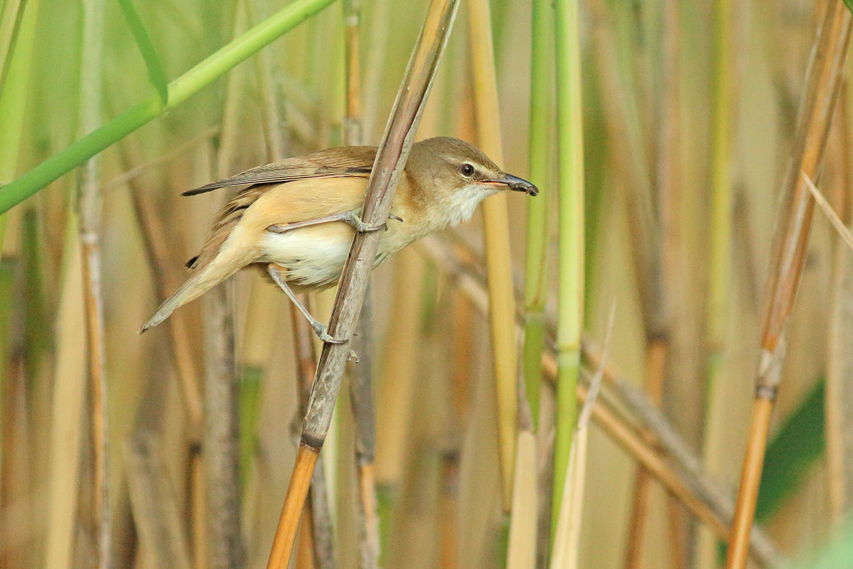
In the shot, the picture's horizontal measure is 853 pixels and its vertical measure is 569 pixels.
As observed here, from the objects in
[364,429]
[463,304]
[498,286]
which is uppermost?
[463,304]

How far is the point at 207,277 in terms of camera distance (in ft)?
4.26

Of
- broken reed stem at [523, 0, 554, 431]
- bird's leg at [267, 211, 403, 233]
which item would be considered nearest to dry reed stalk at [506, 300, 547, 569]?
broken reed stem at [523, 0, 554, 431]

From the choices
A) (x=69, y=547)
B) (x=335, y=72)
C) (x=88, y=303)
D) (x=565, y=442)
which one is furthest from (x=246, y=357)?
(x=565, y=442)

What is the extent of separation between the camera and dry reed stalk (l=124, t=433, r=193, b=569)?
69.2 inches

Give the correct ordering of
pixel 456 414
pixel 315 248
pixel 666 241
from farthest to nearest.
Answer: pixel 456 414 < pixel 666 241 < pixel 315 248

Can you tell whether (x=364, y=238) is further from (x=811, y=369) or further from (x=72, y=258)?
(x=811, y=369)

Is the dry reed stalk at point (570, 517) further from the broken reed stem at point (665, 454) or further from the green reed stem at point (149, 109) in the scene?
the green reed stem at point (149, 109)

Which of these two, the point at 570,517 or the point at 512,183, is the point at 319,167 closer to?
the point at 512,183

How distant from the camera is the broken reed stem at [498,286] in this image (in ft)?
3.93

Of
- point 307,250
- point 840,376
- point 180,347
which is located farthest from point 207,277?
point 840,376

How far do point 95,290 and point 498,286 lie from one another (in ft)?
2.37

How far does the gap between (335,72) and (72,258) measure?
0.67 metres

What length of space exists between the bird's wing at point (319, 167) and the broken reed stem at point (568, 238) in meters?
0.49

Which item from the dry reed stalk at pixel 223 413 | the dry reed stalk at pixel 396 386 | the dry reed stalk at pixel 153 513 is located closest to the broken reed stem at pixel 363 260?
the dry reed stalk at pixel 223 413
